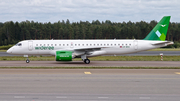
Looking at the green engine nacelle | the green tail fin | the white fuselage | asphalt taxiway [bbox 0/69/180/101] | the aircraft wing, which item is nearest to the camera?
asphalt taxiway [bbox 0/69/180/101]

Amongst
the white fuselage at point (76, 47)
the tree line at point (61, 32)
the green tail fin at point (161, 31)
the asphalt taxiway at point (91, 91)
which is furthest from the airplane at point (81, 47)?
the tree line at point (61, 32)

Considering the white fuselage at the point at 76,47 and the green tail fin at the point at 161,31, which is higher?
the green tail fin at the point at 161,31

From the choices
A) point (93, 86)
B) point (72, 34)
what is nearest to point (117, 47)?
point (93, 86)

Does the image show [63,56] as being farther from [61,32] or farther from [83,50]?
[61,32]

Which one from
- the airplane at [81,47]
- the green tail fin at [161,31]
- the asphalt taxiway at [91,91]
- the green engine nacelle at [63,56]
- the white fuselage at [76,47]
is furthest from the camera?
the green tail fin at [161,31]

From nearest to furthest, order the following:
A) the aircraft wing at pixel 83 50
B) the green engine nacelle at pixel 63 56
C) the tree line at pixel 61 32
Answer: the green engine nacelle at pixel 63 56 → the aircraft wing at pixel 83 50 → the tree line at pixel 61 32

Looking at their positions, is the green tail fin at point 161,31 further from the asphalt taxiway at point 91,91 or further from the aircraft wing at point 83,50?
the asphalt taxiway at point 91,91

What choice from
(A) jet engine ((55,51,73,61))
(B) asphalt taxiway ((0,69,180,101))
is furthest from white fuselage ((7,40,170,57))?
(B) asphalt taxiway ((0,69,180,101))

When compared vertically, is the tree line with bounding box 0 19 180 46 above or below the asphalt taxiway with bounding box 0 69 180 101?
above

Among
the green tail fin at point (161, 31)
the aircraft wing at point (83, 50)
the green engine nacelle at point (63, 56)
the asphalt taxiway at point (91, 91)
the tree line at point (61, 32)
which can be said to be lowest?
the asphalt taxiway at point (91, 91)

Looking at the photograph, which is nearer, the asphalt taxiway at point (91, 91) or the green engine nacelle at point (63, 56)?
Result: the asphalt taxiway at point (91, 91)

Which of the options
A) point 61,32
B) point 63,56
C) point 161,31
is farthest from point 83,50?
point 61,32

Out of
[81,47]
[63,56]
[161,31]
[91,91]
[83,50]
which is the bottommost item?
[91,91]

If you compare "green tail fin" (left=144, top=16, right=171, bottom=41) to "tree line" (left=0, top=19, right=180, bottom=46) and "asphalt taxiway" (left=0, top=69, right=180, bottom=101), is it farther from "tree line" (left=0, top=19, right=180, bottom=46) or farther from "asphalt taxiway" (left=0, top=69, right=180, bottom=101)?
"tree line" (left=0, top=19, right=180, bottom=46)
